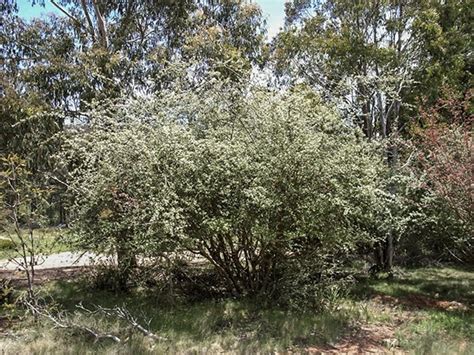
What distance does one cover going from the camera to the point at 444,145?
7.39 meters

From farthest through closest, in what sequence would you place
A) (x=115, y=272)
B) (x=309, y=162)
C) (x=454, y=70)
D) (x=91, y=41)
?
(x=91, y=41) < (x=454, y=70) < (x=115, y=272) < (x=309, y=162)

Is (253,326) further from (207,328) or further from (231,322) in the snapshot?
(207,328)

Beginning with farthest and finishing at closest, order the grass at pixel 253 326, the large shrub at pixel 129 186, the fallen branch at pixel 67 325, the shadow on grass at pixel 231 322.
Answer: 1. the large shrub at pixel 129 186
2. the shadow on grass at pixel 231 322
3. the grass at pixel 253 326
4. the fallen branch at pixel 67 325

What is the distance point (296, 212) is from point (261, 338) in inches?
65.0

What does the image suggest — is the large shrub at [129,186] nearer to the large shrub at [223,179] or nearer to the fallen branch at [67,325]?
the large shrub at [223,179]

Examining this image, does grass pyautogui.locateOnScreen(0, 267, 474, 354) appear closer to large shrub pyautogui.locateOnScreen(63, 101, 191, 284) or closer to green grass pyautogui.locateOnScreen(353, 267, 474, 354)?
green grass pyautogui.locateOnScreen(353, 267, 474, 354)

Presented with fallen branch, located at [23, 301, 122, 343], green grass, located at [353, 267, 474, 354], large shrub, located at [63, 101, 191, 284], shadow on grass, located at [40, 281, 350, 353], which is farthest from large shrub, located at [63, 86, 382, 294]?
green grass, located at [353, 267, 474, 354]

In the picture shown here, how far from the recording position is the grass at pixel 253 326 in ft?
17.5

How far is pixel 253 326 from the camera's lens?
6098 mm

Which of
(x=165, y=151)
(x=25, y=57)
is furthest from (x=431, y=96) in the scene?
(x=25, y=57)

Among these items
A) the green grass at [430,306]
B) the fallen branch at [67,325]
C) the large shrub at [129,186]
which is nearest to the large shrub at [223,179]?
the large shrub at [129,186]

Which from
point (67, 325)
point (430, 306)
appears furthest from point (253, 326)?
point (430, 306)

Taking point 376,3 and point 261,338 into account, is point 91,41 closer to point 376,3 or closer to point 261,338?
point 376,3

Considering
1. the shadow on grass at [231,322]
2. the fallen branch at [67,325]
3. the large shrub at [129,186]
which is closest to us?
the fallen branch at [67,325]
